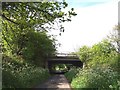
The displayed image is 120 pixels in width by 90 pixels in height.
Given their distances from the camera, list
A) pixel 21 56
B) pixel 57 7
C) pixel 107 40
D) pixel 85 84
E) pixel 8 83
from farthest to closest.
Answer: pixel 107 40 < pixel 21 56 < pixel 85 84 < pixel 8 83 < pixel 57 7

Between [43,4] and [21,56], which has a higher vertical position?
[43,4]

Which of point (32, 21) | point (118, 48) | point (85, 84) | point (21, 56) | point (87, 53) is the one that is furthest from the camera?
point (87, 53)

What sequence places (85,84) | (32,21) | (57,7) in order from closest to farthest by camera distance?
(57,7)
(32,21)
(85,84)

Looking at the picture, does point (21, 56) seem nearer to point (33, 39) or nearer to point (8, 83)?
point (33, 39)

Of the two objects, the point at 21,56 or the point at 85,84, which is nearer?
the point at 85,84

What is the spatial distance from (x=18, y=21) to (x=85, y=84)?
539 cm

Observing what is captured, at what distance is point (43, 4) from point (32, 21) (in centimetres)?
149

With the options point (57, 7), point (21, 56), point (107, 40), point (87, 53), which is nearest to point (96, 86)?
point (57, 7)

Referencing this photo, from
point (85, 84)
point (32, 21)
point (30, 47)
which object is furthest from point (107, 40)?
point (32, 21)

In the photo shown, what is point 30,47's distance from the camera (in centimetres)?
4553

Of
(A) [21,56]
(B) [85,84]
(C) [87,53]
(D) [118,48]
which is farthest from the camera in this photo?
(C) [87,53]

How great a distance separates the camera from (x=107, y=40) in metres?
58.7

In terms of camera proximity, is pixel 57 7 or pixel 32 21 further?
pixel 32 21

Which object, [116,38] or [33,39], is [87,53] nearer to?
[116,38]
